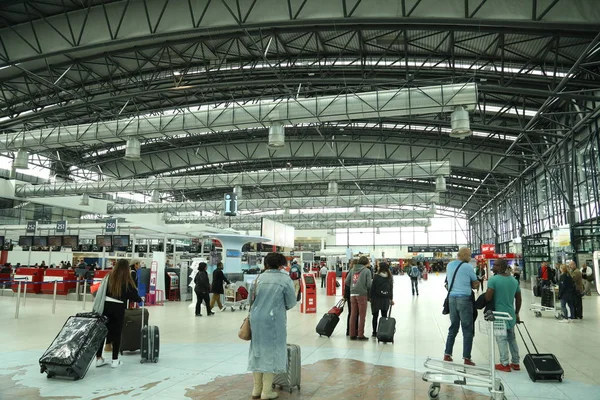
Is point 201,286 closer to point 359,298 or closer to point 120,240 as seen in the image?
point 359,298

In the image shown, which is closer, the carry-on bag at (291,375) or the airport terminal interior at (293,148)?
the carry-on bag at (291,375)

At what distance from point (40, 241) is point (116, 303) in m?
21.7

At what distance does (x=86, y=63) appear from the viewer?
693 inches

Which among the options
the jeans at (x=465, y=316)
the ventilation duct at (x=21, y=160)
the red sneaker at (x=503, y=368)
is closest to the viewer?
the red sneaker at (x=503, y=368)

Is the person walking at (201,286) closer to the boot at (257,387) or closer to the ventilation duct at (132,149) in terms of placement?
the ventilation duct at (132,149)

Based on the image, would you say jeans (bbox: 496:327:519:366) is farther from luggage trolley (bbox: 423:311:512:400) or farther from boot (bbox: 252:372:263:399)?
boot (bbox: 252:372:263:399)

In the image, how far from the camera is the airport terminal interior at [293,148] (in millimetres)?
5785

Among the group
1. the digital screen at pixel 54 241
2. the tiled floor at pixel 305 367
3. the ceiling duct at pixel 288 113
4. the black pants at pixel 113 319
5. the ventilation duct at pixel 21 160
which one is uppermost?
the ceiling duct at pixel 288 113

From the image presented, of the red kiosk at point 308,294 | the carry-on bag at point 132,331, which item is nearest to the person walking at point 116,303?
the carry-on bag at point 132,331

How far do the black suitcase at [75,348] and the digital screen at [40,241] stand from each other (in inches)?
841

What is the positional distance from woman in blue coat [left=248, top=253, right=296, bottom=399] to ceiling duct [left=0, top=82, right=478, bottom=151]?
10781 millimetres

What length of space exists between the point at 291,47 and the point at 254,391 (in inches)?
576

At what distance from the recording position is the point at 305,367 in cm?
Answer: 634

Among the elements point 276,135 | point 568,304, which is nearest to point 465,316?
point 568,304
